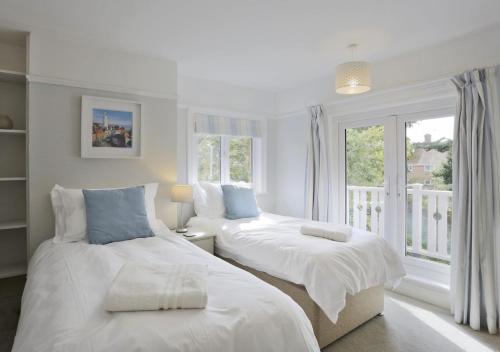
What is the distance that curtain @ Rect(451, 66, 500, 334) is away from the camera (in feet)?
7.86

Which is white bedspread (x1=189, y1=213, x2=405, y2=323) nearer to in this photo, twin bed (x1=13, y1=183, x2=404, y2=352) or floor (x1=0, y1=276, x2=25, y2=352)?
twin bed (x1=13, y1=183, x2=404, y2=352)

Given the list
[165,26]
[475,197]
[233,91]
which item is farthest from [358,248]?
[233,91]

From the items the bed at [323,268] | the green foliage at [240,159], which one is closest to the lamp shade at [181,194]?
the bed at [323,268]

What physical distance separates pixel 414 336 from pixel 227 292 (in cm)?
176

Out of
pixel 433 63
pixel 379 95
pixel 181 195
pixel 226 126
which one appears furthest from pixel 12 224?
pixel 433 63

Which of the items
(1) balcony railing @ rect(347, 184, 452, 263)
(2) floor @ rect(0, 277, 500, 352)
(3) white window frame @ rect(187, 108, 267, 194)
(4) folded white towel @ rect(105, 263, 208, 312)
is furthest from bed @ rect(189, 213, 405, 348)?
(3) white window frame @ rect(187, 108, 267, 194)

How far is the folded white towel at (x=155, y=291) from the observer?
1.21m

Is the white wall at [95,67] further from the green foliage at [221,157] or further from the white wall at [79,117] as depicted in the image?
the green foliage at [221,157]

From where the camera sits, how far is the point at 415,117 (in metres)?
3.09

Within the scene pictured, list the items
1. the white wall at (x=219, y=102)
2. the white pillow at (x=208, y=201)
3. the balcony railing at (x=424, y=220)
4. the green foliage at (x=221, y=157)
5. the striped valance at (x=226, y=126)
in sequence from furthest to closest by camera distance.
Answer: the green foliage at (x=221, y=157) → the striped valance at (x=226, y=126) → the white wall at (x=219, y=102) → the white pillow at (x=208, y=201) → the balcony railing at (x=424, y=220)

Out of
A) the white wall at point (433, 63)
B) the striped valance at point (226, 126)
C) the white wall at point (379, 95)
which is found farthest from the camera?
the striped valance at point (226, 126)

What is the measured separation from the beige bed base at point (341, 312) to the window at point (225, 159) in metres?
1.65

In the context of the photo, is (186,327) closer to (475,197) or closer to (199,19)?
(199,19)

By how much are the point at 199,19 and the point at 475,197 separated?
264 cm
